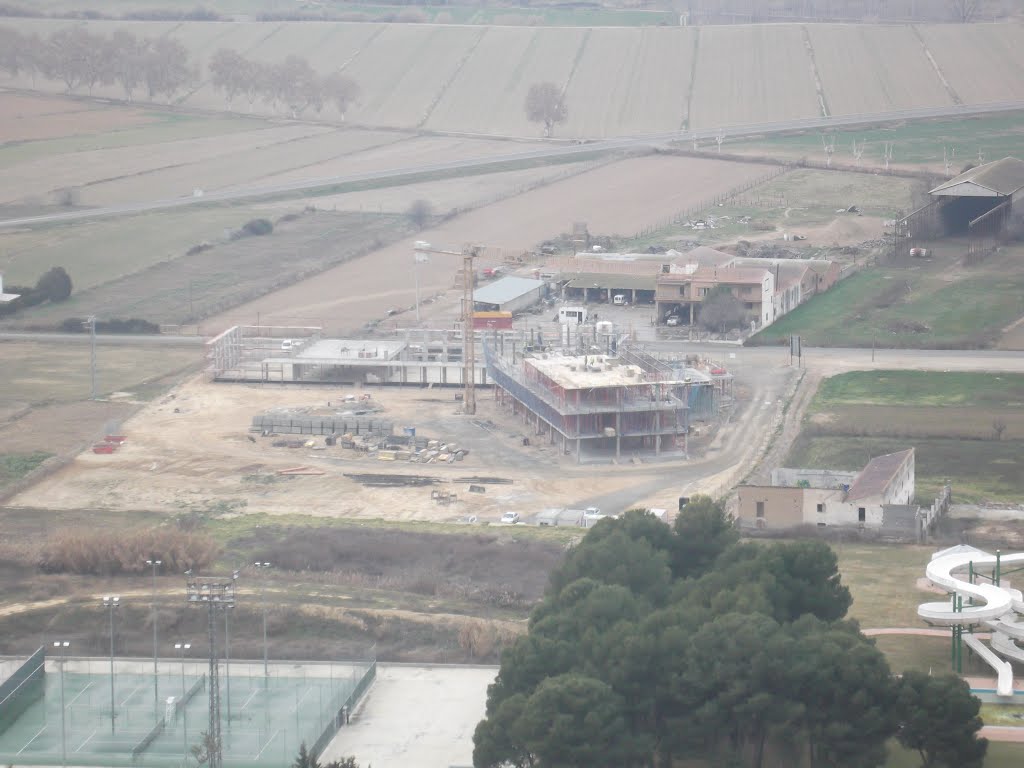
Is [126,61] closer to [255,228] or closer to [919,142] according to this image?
[255,228]

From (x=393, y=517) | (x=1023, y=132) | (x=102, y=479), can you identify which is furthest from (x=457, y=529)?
(x=1023, y=132)

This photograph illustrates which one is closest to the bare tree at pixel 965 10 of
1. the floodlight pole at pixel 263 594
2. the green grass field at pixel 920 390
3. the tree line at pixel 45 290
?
the tree line at pixel 45 290

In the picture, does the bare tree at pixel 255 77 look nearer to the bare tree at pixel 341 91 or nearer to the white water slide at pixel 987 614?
the bare tree at pixel 341 91

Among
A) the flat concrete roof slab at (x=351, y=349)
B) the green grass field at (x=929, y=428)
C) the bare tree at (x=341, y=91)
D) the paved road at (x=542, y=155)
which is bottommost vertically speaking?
the green grass field at (x=929, y=428)

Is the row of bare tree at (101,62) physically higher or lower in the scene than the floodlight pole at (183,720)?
higher

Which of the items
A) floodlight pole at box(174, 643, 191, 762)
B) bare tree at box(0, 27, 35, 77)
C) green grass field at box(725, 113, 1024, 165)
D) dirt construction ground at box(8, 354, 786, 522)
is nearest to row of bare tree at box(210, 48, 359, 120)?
bare tree at box(0, 27, 35, 77)

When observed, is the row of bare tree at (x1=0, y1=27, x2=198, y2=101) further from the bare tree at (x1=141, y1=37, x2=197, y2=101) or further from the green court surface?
the green court surface
